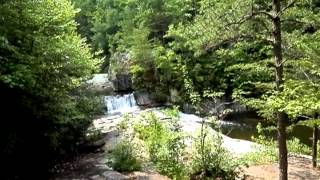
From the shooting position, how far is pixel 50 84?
991 cm

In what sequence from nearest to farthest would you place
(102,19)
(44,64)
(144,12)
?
(44,64), (144,12), (102,19)

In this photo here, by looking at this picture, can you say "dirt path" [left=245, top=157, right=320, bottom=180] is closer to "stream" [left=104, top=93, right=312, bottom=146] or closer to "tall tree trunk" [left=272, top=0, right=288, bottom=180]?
"tall tree trunk" [left=272, top=0, right=288, bottom=180]

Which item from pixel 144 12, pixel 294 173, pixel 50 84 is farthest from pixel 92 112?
pixel 144 12

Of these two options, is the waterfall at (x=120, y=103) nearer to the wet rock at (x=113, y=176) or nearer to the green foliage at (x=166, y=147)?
the green foliage at (x=166, y=147)

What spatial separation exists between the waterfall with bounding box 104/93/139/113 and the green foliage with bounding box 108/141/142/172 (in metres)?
14.4

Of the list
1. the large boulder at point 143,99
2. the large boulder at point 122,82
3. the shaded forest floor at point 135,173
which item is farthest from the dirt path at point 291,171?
the large boulder at point 122,82

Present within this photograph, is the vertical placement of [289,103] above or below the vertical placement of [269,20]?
below

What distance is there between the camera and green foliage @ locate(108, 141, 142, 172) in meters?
9.46

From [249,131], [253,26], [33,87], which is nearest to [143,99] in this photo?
[249,131]

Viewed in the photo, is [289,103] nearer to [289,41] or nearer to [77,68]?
[289,41]

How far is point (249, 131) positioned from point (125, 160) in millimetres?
11410

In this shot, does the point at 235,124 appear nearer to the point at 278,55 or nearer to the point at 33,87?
the point at 278,55

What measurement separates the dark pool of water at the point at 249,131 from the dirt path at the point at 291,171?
5.98m

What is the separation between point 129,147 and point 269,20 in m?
4.32
